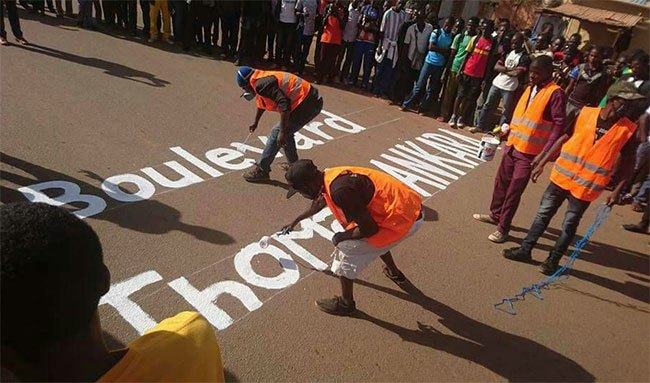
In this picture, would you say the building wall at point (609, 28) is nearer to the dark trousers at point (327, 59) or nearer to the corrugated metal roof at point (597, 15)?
the corrugated metal roof at point (597, 15)

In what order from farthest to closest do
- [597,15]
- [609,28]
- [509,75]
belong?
[609,28] < [597,15] < [509,75]

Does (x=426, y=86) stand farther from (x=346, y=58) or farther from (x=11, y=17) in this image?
(x=11, y=17)

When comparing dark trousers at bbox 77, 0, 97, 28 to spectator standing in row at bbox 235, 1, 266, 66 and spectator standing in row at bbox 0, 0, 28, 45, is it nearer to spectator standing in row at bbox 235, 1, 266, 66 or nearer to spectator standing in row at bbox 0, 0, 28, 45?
spectator standing in row at bbox 0, 0, 28, 45

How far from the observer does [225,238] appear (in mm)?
4348

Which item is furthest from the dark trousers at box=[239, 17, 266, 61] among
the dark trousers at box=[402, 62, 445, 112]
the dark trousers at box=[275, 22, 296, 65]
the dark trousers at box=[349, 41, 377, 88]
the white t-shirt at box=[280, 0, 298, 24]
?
the dark trousers at box=[402, 62, 445, 112]

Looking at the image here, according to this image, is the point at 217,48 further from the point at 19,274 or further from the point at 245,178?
the point at 19,274

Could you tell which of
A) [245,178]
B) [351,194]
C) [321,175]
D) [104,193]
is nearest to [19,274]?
[351,194]

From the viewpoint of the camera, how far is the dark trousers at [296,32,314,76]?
400 inches

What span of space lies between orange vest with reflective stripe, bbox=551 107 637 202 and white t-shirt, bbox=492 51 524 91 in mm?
4127

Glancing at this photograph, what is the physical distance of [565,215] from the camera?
4.48 metres

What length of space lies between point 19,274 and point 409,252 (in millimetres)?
4097

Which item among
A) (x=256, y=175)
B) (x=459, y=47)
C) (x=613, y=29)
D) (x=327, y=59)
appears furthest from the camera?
(x=613, y=29)

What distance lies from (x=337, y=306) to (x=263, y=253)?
101cm

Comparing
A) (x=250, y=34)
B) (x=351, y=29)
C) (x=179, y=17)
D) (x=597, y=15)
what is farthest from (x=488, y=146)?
(x=597, y=15)
